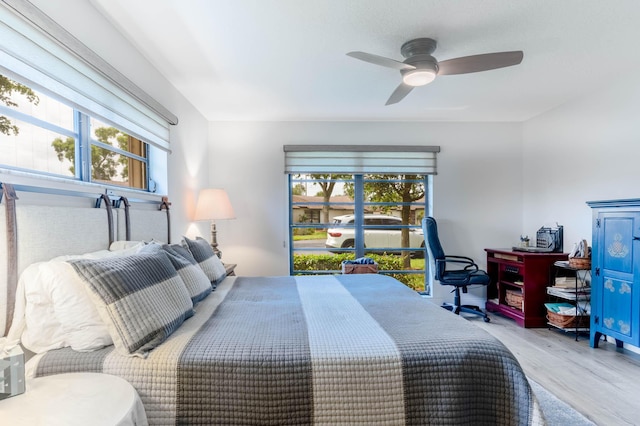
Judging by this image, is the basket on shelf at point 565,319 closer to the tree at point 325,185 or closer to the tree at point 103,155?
the tree at point 325,185

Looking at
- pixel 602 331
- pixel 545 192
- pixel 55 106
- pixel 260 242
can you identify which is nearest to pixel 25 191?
pixel 55 106

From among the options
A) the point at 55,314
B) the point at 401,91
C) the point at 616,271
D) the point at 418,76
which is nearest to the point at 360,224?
the point at 401,91

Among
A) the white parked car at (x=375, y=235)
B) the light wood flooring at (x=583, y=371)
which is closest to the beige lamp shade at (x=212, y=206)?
the white parked car at (x=375, y=235)

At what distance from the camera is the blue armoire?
237 cm

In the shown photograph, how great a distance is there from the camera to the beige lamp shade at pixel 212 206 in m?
3.22

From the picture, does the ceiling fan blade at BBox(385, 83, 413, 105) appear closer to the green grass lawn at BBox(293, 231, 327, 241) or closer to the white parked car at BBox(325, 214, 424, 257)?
the white parked car at BBox(325, 214, 424, 257)

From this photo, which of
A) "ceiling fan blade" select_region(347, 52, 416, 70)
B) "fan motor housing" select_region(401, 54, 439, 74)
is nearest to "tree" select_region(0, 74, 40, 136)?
"ceiling fan blade" select_region(347, 52, 416, 70)

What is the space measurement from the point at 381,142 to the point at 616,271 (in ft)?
8.55

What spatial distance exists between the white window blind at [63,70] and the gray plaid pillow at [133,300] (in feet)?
2.88

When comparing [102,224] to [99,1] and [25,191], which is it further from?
[99,1]

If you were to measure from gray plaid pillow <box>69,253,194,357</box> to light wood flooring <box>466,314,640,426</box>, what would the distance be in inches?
93.2

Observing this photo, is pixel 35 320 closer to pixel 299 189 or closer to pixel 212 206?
pixel 212 206

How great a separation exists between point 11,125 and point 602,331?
4.27 m

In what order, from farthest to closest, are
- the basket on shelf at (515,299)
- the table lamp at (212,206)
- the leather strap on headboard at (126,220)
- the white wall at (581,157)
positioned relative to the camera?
the basket on shelf at (515,299)
the table lamp at (212,206)
the white wall at (581,157)
the leather strap on headboard at (126,220)
